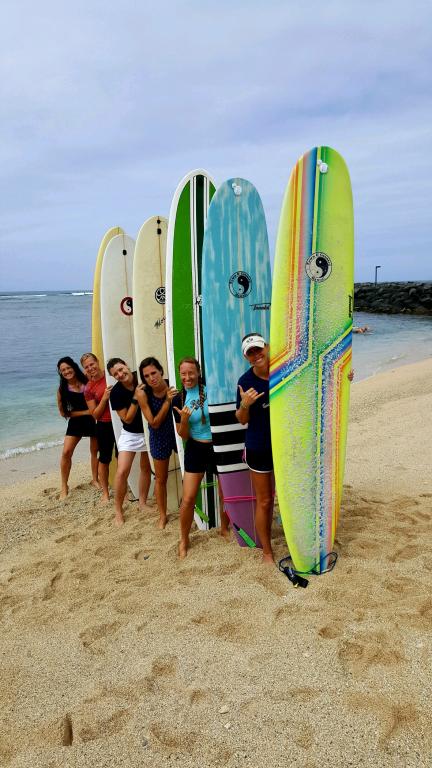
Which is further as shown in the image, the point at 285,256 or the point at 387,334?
the point at 387,334

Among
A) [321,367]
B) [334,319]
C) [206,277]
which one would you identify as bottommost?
[321,367]

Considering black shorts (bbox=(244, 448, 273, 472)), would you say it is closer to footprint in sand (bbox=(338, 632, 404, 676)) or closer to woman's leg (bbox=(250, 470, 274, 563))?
woman's leg (bbox=(250, 470, 274, 563))

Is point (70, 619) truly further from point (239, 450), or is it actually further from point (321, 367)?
point (321, 367)

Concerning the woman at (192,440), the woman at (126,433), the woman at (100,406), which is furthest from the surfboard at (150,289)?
the woman at (192,440)

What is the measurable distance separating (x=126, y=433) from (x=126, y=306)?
1274 mm

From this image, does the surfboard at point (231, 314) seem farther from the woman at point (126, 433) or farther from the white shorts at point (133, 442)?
the white shorts at point (133, 442)

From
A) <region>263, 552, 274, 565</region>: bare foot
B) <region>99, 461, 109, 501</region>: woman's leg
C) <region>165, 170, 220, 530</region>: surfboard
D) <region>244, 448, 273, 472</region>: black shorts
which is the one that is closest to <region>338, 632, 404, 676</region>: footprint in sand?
<region>263, 552, 274, 565</region>: bare foot

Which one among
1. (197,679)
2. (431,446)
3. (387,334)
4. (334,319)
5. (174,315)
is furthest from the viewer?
(387,334)

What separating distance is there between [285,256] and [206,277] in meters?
0.71

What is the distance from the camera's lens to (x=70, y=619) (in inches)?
125

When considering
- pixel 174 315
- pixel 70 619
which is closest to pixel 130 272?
pixel 174 315

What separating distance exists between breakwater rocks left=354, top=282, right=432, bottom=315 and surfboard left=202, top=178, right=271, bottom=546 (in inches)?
1274

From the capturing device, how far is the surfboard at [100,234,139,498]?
16.9ft

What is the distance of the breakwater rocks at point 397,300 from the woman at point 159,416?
106 feet
